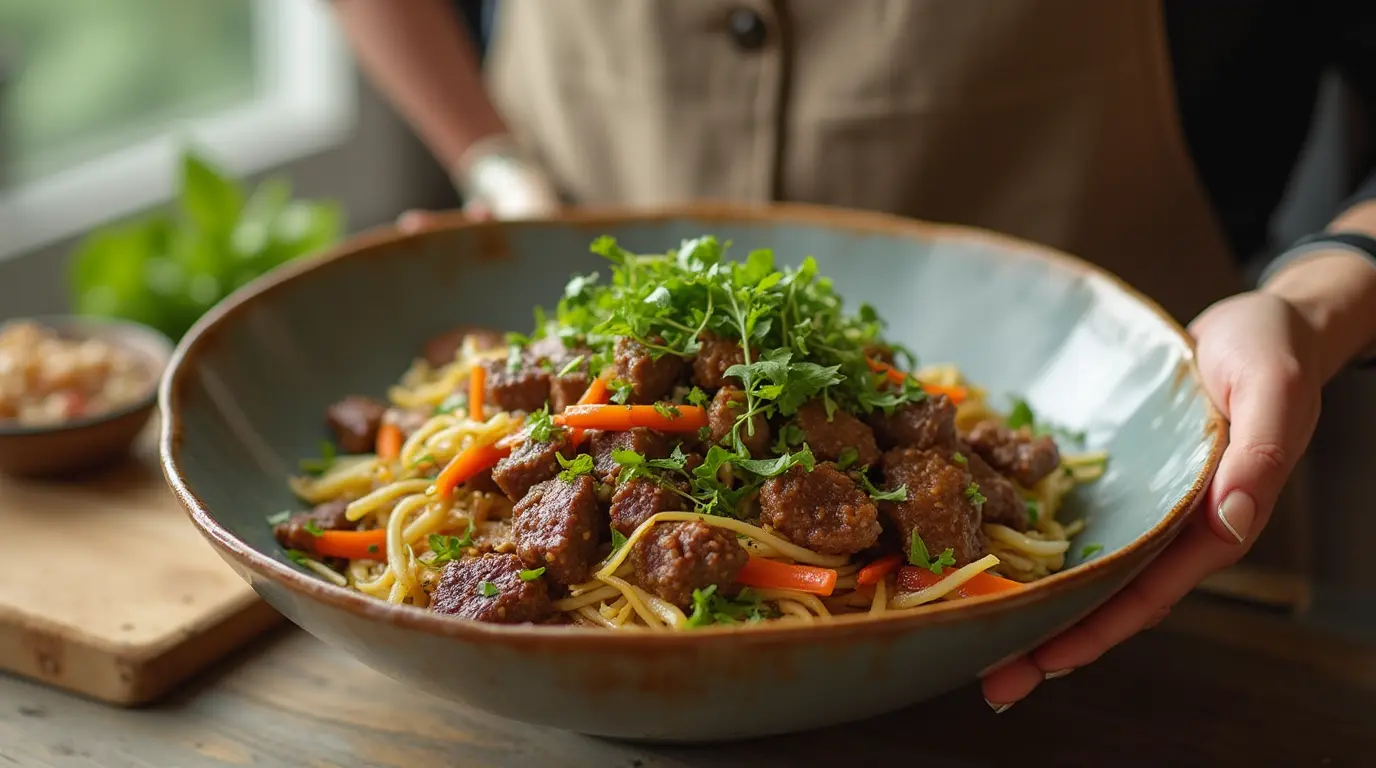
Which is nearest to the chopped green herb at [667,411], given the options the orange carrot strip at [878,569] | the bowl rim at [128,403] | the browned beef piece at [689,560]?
the browned beef piece at [689,560]

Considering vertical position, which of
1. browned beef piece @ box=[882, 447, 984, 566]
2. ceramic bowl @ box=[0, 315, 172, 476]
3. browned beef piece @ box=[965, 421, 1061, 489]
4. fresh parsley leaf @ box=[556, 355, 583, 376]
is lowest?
ceramic bowl @ box=[0, 315, 172, 476]

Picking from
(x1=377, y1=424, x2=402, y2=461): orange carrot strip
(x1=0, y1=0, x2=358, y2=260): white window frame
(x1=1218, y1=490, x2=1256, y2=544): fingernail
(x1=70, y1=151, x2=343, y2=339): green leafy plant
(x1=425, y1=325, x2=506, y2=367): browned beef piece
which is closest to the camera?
(x1=1218, y1=490, x2=1256, y2=544): fingernail

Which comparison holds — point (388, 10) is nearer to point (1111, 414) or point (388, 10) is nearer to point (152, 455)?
point (152, 455)

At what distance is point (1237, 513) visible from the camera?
6.57ft

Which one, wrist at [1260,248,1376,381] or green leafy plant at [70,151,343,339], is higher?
wrist at [1260,248,1376,381]

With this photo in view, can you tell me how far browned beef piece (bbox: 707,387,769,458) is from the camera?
2.19 meters

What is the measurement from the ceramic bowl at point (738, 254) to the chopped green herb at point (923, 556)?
0.85 ft

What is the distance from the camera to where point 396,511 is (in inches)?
93.2

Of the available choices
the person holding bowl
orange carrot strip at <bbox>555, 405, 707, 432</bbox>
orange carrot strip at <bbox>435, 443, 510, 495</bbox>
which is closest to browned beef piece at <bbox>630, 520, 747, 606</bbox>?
orange carrot strip at <bbox>555, 405, 707, 432</bbox>

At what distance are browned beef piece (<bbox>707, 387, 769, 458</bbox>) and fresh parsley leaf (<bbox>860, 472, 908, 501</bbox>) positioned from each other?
0.19 m

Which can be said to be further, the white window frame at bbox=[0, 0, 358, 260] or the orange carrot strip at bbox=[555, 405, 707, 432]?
the white window frame at bbox=[0, 0, 358, 260]

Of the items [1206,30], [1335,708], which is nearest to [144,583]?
[1335,708]

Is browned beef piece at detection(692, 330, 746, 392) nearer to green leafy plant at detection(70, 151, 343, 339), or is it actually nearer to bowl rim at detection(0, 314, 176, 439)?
bowl rim at detection(0, 314, 176, 439)

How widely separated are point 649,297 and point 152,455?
66.2 inches
